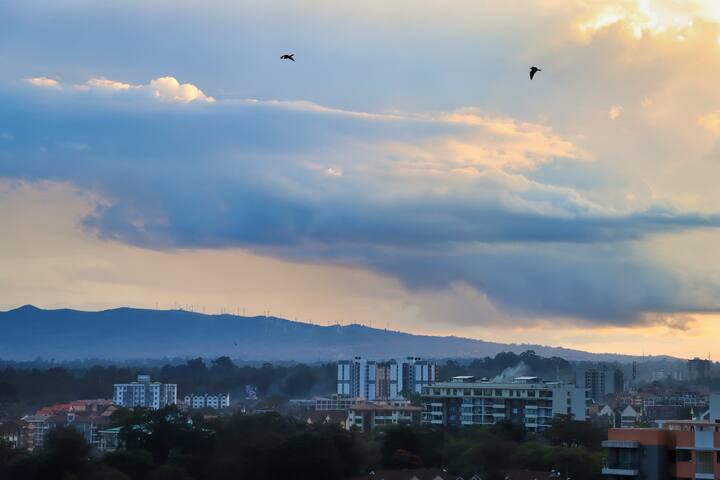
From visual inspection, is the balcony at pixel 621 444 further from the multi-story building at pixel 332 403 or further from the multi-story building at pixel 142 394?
the multi-story building at pixel 142 394

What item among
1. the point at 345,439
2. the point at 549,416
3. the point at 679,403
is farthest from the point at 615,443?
the point at 679,403

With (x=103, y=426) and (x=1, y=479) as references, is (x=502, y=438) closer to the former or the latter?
(x=1, y=479)

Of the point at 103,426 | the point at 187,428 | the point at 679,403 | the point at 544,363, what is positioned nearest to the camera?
the point at 187,428

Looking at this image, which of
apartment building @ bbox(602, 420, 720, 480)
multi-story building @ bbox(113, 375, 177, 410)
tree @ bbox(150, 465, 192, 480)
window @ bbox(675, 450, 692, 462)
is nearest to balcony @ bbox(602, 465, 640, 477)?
apartment building @ bbox(602, 420, 720, 480)

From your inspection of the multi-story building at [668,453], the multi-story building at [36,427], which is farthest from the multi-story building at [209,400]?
the multi-story building at [668,453]

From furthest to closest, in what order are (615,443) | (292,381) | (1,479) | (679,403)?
1. (292,381)
2. (679,403)
3. (1,479)
4. (615,443)
